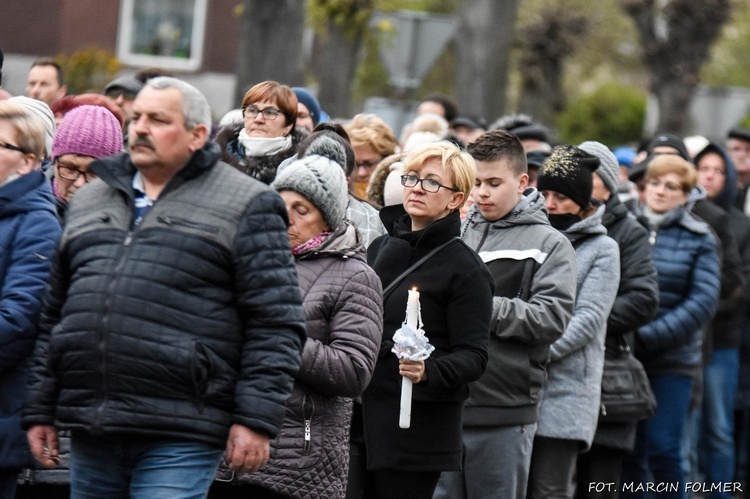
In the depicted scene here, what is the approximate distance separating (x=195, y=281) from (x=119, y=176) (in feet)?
1.56

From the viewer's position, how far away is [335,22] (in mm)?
16125

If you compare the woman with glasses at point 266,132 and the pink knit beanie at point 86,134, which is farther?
the woman with glasses at point 266,132

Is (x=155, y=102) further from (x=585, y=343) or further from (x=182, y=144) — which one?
(x=585, y=343)

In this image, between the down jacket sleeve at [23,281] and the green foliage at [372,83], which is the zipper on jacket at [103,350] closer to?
the down jacket sleeve at [23,281]

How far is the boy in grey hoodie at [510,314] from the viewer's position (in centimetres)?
625

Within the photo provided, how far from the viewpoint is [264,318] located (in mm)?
4281

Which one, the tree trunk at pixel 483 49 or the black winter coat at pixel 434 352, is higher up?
the tree trunk at pixel 483 49

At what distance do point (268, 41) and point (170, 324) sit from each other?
1038 centimetres

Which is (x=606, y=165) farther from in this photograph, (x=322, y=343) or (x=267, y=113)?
(x=322, y=343)

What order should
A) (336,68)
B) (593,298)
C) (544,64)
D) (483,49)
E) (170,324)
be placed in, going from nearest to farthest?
1. (170,324)
2. (593,298)
3. (483,49)
4. (336,68)
5. (544,64)

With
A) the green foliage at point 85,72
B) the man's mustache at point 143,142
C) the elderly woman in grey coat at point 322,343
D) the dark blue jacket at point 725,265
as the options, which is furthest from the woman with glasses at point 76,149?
the green foliage at point 85,72

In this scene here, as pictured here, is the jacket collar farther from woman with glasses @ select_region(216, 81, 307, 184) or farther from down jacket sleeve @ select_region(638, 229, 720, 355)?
down jacket sleeve @ select_region(638, 229, 720, 355)

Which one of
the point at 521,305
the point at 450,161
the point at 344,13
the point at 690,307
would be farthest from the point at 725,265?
Result: the point at 344,13

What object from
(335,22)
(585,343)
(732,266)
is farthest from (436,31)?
(585,343)
